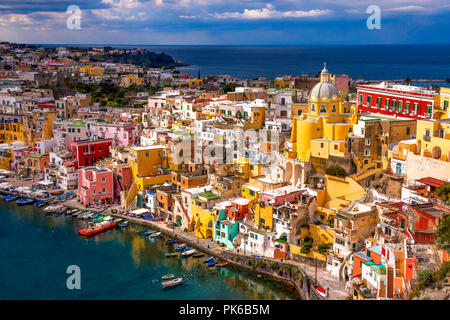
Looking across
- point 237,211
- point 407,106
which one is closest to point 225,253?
point 237,211

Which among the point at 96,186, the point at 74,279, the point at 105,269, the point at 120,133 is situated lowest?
the point at 105,269

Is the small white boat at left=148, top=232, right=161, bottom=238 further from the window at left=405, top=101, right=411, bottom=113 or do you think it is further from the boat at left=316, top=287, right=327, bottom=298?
the window at left=405, top=101, right=411, bottom=113

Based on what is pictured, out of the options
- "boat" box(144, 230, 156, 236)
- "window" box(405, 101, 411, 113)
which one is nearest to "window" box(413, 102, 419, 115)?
"window" box(405, 101, 411, 113)

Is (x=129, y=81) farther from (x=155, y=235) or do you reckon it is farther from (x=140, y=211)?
(x=155, y=235)

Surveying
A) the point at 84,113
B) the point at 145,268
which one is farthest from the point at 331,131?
the point at 84,113
